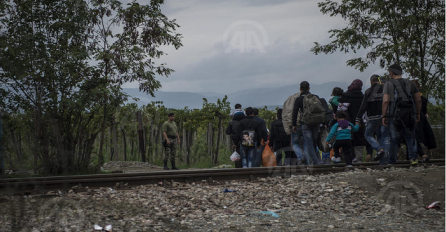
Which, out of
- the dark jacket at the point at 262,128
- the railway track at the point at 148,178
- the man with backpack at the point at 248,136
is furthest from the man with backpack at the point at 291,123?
the railway track at the point at 148,178

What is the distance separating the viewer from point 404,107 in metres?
8.92

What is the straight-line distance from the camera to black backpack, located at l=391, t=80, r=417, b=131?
29.2 ft

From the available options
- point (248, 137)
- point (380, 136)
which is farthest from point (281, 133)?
point (380, 136)

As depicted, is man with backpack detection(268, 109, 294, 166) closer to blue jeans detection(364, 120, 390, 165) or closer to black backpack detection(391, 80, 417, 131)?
blue jeans detection(364, 120, 390, 165)

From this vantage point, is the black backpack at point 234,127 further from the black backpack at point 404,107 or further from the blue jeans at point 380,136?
the black backpack at point 404,107

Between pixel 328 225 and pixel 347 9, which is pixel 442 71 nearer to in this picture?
pixel 347 9

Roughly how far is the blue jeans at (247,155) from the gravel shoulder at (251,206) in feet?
11.0

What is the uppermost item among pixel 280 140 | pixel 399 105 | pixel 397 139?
pixel 399 105

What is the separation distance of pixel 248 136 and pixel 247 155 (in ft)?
2.12

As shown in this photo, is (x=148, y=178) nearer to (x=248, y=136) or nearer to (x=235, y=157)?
(x=248, y=136)

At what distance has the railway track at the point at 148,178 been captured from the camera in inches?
308

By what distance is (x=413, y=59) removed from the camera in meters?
16.4

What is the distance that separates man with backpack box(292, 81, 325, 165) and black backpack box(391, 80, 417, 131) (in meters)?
1.88

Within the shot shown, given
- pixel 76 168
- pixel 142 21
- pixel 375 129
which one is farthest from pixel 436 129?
pixel 76 168
